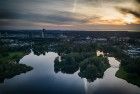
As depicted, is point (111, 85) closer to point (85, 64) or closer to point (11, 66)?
point (85, 64)

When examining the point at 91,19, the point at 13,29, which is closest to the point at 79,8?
the point at 91,19

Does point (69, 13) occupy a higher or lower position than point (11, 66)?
higher

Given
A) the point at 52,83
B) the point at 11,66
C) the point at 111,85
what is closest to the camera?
the point at 11,66

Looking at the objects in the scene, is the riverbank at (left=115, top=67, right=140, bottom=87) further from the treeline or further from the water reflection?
the treeline

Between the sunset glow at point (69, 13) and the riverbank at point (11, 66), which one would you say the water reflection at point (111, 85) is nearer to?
the sunset glow at point (69, 13)

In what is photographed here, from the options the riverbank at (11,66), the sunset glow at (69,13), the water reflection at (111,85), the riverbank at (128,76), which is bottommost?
the water reflection at (111,85)

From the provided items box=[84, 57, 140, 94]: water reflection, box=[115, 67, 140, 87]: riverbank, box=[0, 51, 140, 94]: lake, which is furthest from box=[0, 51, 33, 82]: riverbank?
box=[115, 67, 140, 87]: riverbank

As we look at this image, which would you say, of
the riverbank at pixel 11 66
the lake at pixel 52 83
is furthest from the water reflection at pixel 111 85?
Answer: the riverbank at pixel 11 66

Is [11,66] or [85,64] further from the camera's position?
[85,64]

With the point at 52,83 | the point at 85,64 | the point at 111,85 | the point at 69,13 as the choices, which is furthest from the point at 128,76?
the point at 69,13
